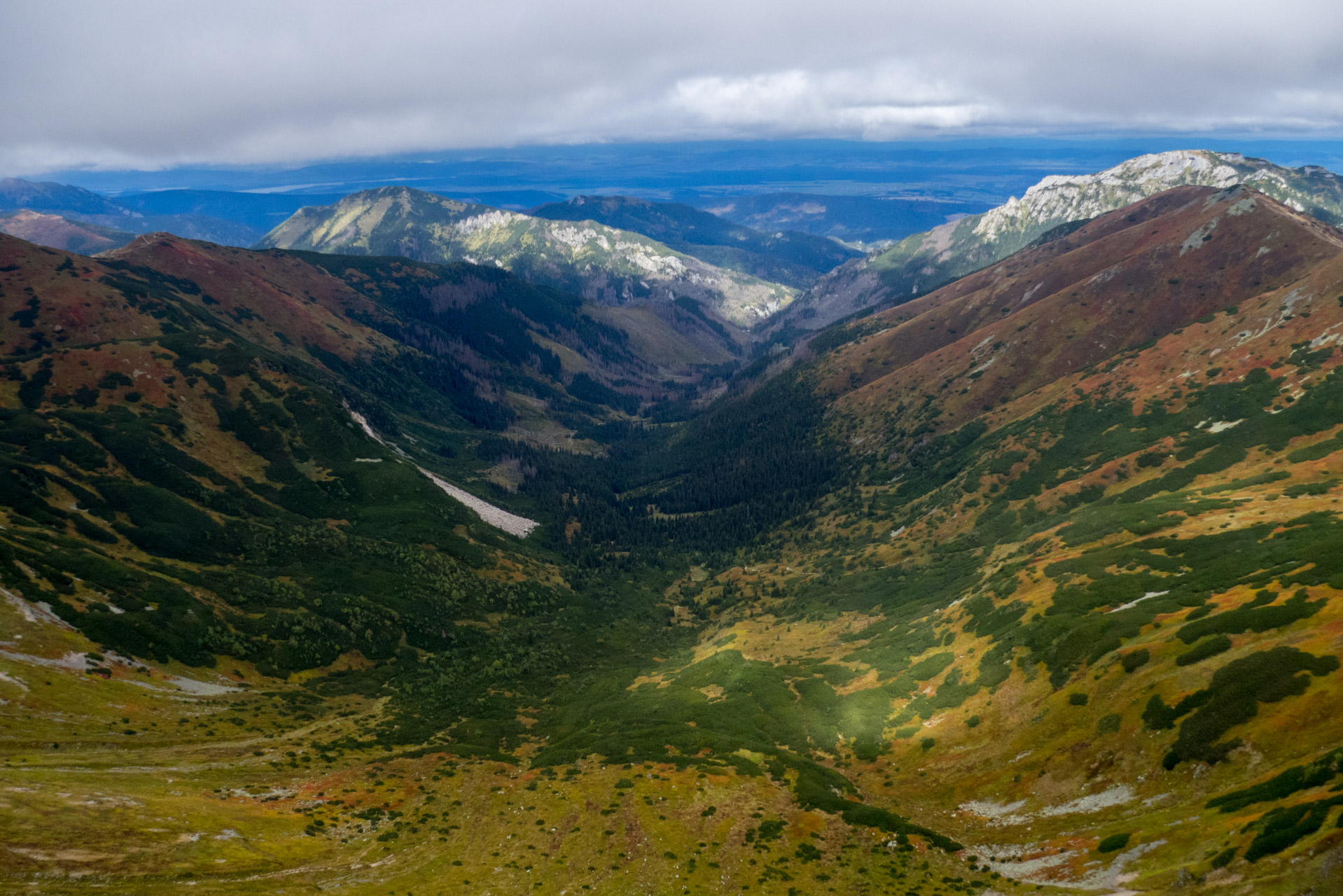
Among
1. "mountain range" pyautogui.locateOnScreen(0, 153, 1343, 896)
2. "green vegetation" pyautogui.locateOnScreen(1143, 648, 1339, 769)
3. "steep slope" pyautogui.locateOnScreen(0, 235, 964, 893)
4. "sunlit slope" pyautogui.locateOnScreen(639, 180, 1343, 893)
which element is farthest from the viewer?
"steep slope" pyautogui.locateOnScreen(0, 235, 964, 893)

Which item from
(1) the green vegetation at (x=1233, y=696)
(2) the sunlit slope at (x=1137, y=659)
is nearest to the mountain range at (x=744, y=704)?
(1) the green vegetation at (x=1233, y=696)

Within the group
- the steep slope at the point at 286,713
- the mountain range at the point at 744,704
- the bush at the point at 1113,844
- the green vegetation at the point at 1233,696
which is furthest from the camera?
the steep slope at the point at 286,713

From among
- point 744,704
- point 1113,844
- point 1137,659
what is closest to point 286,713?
point 744,704

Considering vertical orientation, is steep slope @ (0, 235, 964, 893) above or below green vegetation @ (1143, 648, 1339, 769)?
→ below

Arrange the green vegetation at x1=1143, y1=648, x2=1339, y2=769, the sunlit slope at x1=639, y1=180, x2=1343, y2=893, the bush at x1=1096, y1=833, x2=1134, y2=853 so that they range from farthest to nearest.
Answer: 1. the green vegetation at x1=1143, y1=648, x2=1339, y2=769
2. the bush at x1=1096, y1=833, x2=1134, y2=853
3. the sunlit slope at x1=639, y1=180, x2=1343, y2=893

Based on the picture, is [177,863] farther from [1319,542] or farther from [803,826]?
[1319,542]

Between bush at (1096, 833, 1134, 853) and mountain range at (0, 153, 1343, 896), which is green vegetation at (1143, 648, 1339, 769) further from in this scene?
bush at (1096, 833, 1134, 853)

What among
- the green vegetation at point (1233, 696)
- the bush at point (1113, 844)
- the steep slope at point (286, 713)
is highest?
the green vegetation at point (1233, 696)

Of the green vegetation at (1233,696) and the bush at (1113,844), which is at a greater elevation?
the green vegetation at (1233,696)

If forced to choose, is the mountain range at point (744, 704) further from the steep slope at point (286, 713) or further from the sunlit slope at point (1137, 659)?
the steep slope at point (286, 713)

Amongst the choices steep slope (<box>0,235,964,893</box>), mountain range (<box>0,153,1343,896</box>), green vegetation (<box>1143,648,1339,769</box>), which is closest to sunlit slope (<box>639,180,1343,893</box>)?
green vegetation (<box>1143,648,1339,769</box>)

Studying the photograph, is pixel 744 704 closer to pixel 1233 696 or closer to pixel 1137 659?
pixel 1137 659

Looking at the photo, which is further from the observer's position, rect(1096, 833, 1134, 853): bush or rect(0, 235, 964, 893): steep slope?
rect(0, 235, 964, 893): steep slope
